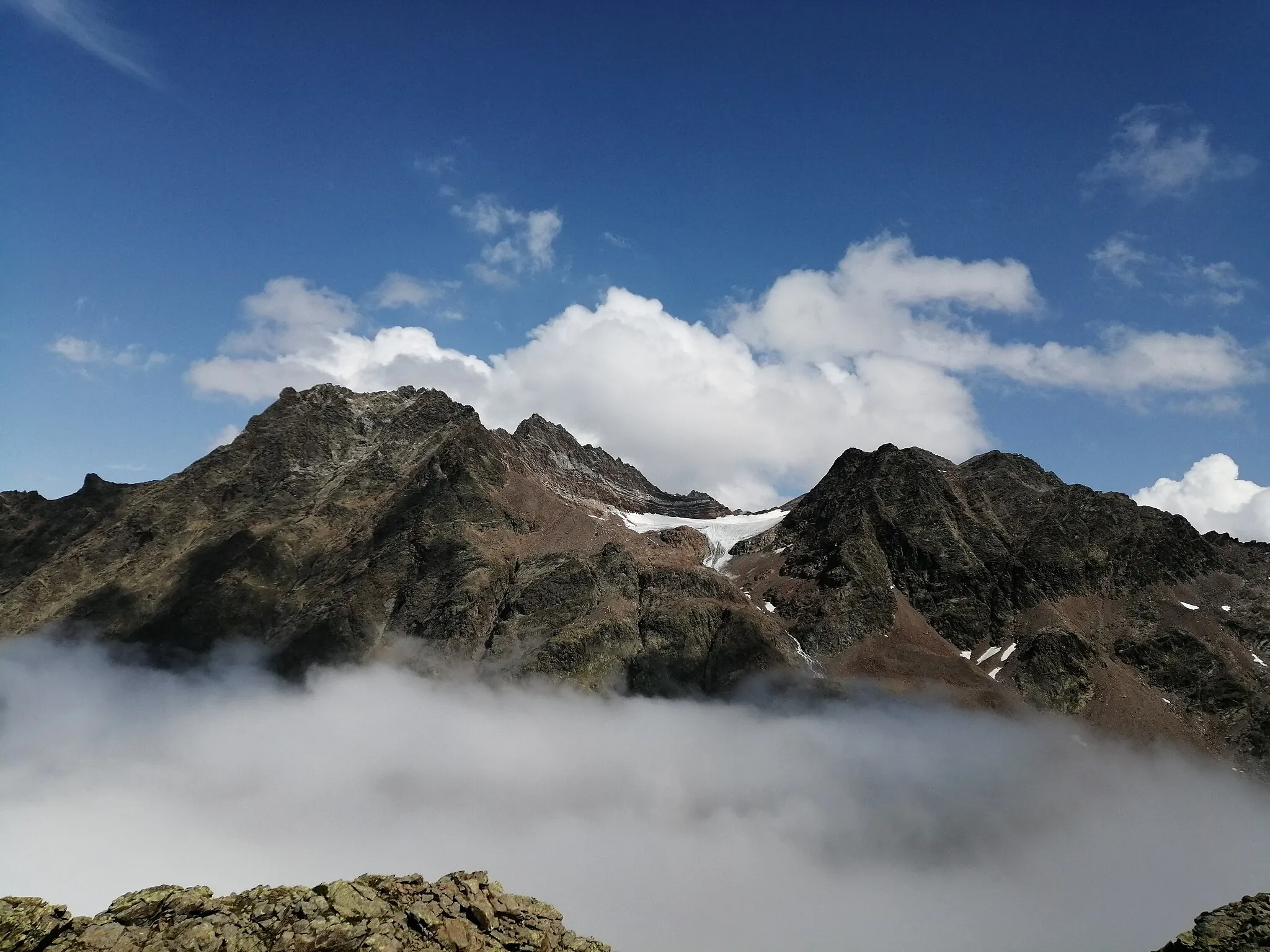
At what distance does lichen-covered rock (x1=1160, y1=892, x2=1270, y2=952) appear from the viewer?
37.5 m

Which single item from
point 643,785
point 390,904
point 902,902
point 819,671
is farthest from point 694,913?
point 390,904

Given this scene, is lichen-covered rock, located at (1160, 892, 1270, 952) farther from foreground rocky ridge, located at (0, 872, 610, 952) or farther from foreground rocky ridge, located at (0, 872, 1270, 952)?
foreground rocky ridge, located at (0, 872, 610, 952)

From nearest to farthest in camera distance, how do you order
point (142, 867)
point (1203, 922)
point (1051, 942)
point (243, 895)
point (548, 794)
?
point (243, 895), point (1203, 922), point (1051, 942), point (142, 867), point (548, 794)

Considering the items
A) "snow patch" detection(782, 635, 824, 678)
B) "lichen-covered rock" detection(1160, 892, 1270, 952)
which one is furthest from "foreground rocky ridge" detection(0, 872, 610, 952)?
"snow patch" detection(782, 635, 824, 678)

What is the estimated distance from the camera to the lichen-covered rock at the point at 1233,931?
37469mm

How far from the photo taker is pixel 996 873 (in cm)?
15212

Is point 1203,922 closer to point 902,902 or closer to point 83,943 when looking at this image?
point 83,943

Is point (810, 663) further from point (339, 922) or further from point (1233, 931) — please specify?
point (339, 922)

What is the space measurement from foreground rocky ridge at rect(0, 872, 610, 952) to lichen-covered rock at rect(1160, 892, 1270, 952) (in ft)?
106

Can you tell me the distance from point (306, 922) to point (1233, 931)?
47.5 meters

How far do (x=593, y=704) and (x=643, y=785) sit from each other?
26421mm

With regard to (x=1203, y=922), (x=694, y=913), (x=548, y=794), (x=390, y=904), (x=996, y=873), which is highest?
(x=390, y=904)

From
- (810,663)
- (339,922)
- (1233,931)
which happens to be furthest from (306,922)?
(810,663)

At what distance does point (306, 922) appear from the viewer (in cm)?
3350
